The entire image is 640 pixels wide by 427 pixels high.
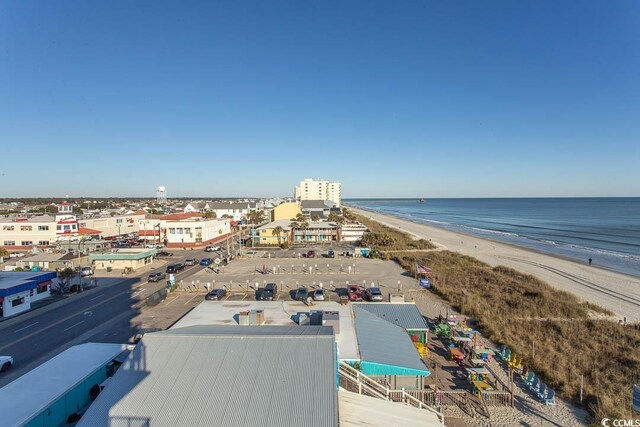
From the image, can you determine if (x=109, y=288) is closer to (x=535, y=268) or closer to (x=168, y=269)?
(x=168, y=269)

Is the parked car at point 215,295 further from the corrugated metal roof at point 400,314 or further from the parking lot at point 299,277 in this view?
the corrugated metal roof at point 400,314

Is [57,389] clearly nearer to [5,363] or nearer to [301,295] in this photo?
[5,363]

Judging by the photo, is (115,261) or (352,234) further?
(352,234)

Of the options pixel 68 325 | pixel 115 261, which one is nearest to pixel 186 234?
pixel 115 261

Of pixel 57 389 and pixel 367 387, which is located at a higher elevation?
pixel 57 389

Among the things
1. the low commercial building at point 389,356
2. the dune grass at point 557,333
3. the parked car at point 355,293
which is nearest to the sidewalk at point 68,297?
the parked car at point 355,293

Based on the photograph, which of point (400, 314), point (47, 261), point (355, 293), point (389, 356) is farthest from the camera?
point (47, 261)
